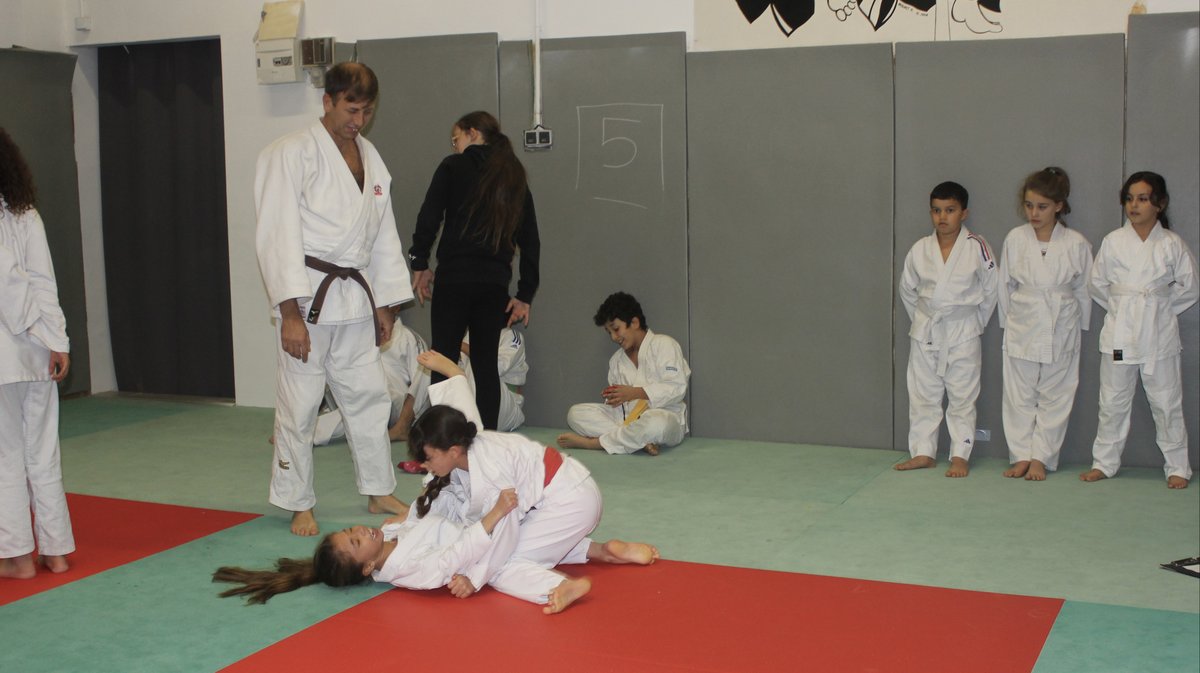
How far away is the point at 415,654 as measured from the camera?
10.00ft

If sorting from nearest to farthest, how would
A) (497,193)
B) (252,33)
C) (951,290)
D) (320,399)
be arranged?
1. (320,399)
2. (497,193)
3. (951,290)
4. (252,33)

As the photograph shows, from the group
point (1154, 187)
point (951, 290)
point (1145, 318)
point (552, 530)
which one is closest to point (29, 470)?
point (552, 530)

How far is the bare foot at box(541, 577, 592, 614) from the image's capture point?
3314mm

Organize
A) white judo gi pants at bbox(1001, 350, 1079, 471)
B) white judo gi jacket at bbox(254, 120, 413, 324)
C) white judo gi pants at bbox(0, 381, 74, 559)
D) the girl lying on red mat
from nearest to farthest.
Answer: the girl lying on red mat < white judo gi pants at bbox(0, 381, 74, 559) < white judo gi jacket at bbox(254, 120, 413, 324) < white judo gi pants at bbox(1001, 350, 1079, 471)

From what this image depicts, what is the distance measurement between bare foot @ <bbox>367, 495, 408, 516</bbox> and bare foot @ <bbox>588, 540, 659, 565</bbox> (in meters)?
0.94

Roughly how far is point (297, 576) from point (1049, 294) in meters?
3.32

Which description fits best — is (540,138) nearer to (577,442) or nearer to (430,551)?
(577,442)

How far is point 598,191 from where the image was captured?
601cm

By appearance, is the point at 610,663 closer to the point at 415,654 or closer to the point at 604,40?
the point at 415,654

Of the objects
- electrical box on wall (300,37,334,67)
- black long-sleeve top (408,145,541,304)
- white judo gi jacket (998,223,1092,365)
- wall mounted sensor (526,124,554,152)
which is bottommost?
white judo gi jacket (998,223,1092,365)

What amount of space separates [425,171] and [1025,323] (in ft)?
10.2

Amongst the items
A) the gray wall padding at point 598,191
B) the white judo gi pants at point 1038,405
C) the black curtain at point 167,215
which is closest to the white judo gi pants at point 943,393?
the white judo gi pants at point 1038,405

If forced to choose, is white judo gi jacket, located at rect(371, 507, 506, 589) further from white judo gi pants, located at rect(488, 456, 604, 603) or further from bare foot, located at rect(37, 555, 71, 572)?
bare foot, located at rect(37, 555, 71, 572)

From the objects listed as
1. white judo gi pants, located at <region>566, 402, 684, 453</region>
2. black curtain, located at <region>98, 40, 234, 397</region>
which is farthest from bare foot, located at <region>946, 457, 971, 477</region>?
black curtain, located at <region>98, 40, 234, 397</region>
